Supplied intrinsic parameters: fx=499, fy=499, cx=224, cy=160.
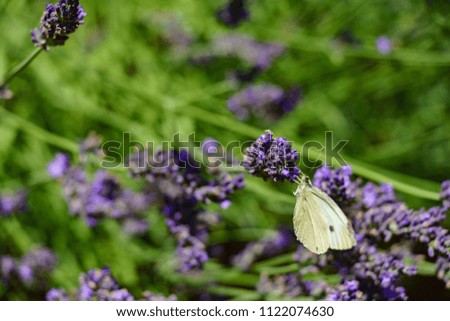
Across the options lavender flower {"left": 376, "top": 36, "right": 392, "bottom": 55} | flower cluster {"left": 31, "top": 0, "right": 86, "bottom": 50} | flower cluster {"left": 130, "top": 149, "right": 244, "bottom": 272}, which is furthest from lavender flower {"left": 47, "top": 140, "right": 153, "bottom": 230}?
lavender flower {"left": 376, "top": 36, "right": 392, "bottom": 55}

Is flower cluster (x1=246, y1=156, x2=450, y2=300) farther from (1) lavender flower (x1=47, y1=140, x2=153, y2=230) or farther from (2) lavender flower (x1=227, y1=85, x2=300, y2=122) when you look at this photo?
(2) lavender flower (x1=227, y1=85, x2=300, y2=122)

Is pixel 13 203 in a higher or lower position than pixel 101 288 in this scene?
higher

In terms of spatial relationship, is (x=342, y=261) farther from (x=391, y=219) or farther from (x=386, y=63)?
(x=386, y=63)

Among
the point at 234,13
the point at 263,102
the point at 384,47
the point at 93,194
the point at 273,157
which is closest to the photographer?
the point at 273,157

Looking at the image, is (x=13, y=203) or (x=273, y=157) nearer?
(x=273, y=157)

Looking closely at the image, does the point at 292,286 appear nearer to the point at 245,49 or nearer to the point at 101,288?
the point at 101,288

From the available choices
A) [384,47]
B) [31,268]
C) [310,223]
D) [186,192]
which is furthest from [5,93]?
[384,47]

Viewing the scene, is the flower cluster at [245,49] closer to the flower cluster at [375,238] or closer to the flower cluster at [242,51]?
the flower cluster at [242,51]
